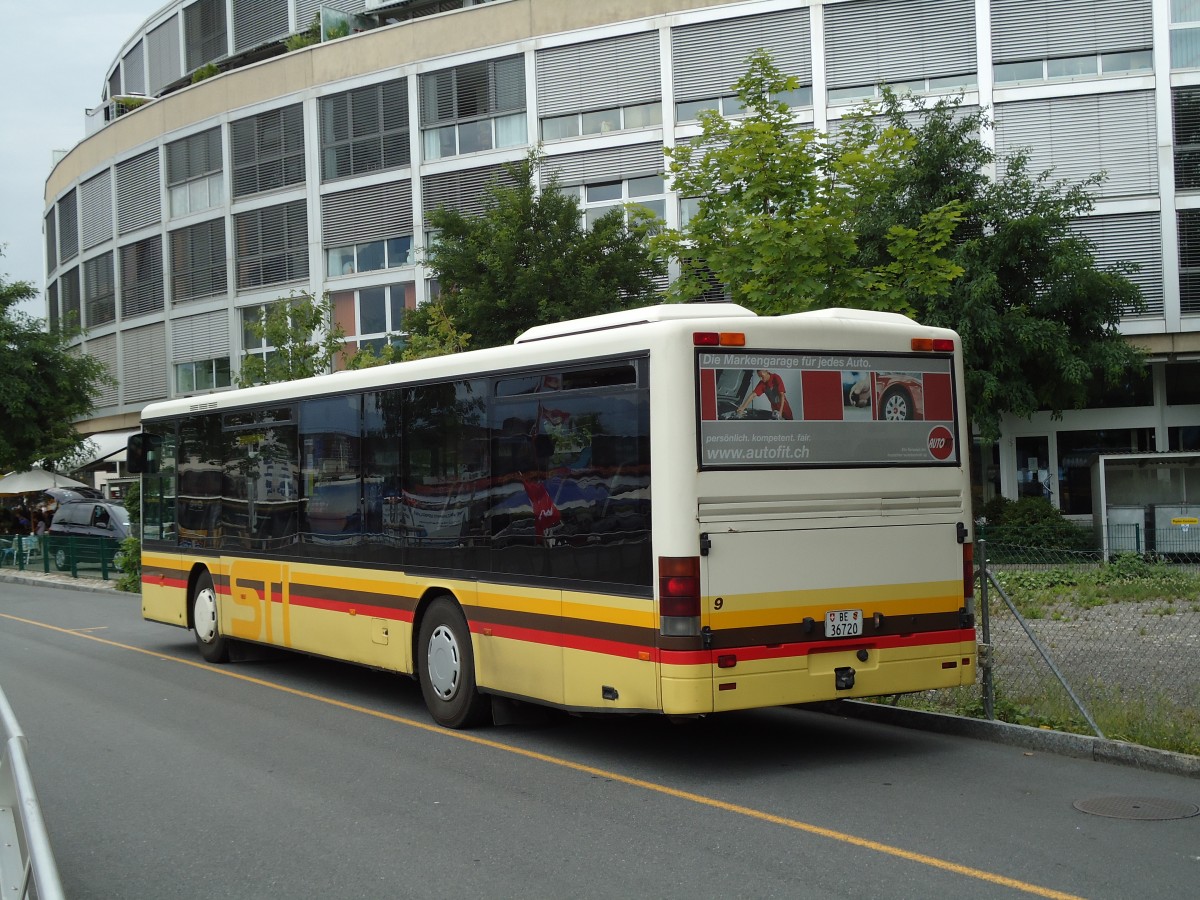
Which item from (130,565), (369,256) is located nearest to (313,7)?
(369,256)

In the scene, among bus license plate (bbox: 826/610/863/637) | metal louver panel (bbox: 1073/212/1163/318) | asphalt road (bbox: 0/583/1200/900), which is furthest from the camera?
metal louver panel (bbox: 1073/212/1163/318)

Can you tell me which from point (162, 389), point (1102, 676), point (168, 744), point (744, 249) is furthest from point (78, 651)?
point (162, 389)

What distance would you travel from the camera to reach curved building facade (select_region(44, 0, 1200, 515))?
3061 centimetres

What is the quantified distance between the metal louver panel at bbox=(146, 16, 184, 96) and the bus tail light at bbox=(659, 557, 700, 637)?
4705 cm

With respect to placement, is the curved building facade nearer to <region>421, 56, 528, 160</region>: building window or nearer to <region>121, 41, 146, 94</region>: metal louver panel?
<region>421, 56, 528, 160</region>: building window

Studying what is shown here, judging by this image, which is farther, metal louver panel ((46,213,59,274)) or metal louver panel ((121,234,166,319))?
metal louver panel ((46,213,59,274))

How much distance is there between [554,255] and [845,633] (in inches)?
827

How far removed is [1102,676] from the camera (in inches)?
446

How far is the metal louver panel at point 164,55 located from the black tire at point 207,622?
39.6 meters

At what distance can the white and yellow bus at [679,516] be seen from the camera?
8.33 metres

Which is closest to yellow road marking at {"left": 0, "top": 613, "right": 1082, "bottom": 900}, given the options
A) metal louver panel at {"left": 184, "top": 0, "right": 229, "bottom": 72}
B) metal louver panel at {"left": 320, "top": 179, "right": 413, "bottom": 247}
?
metal louver panel at {"left": 320, "top": 179, "right": 413, "bottom": 247}

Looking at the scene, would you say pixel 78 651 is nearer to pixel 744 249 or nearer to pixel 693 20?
pixel 744 249

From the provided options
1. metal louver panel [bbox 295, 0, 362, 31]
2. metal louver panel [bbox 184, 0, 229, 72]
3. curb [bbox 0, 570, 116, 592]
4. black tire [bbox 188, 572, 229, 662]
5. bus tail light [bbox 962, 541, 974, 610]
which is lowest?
curb [bbox 0, 570, 116, 592]

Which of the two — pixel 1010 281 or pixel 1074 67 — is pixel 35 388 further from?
pixel 1074 67
